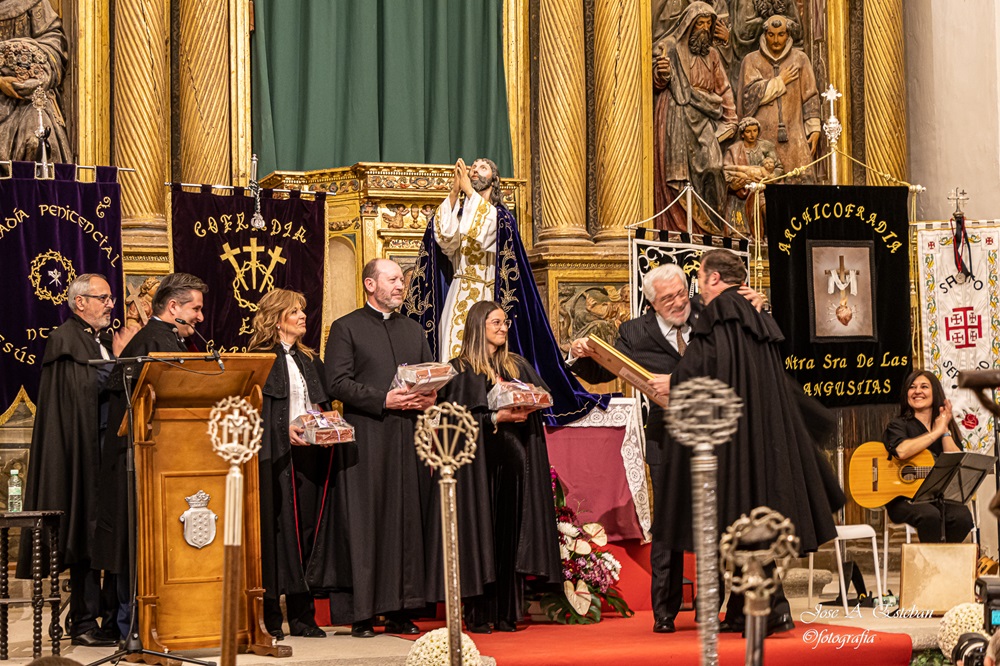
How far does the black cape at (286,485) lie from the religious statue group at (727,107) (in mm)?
4358

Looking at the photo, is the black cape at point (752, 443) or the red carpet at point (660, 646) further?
the black cape at point (752, 443)

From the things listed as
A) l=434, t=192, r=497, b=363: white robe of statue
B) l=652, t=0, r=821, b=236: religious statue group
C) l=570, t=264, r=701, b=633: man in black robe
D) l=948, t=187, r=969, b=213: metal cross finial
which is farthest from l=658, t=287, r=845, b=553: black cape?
l=652, t=0, r=821, b=236: religious statue group

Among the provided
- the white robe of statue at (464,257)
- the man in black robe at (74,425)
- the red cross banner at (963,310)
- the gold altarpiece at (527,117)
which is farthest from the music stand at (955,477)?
the man in black robe at (74,425)

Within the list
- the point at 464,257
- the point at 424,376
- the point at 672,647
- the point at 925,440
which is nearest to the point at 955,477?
the point at 925,440

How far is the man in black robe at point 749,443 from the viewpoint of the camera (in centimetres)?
612

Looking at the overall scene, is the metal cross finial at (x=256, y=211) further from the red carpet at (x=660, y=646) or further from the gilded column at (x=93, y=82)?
the red carpet at (x=660, y=646)

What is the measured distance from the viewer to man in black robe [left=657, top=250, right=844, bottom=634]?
6.12m

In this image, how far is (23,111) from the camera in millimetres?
9086

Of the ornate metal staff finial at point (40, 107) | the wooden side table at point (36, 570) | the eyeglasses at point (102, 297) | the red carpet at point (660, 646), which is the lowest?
the red carpet at point (660, 646)

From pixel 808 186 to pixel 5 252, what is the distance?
481 centimetres

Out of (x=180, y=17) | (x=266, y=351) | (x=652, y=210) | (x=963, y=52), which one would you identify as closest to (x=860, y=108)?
(x=963, y=52)

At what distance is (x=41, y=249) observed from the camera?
8.10m

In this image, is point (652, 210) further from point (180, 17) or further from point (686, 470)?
point (686, 470)

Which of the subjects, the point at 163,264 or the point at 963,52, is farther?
the point at 963,52
